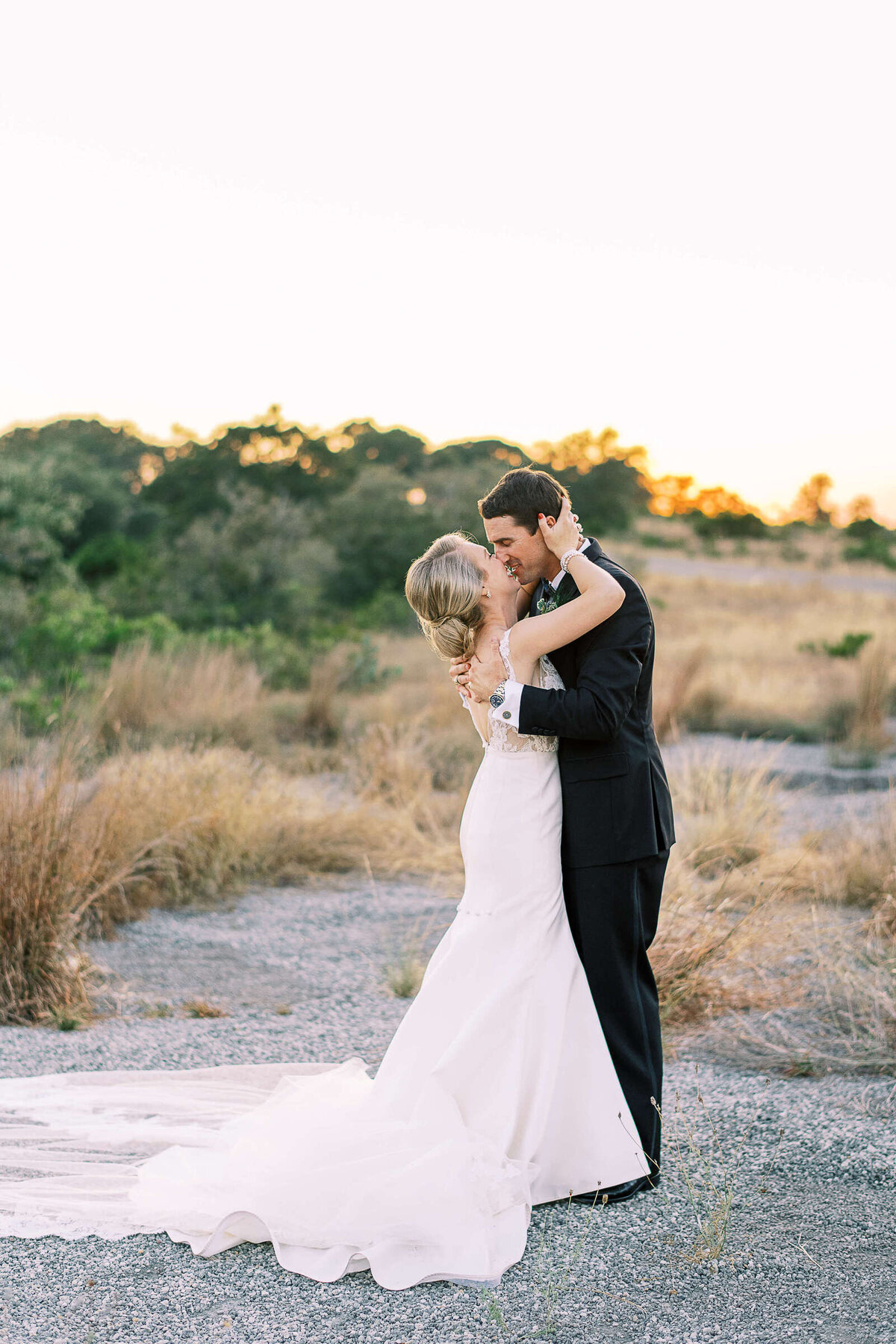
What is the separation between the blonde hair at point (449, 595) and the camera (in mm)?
3096

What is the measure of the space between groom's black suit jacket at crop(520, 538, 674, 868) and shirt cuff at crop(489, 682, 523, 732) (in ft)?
0.05

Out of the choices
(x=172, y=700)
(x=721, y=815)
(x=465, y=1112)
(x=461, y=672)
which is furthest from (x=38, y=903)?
(x=172, y=700)

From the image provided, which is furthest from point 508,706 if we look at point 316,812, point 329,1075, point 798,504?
point 798,504

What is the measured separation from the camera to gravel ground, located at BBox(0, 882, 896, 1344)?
2.60 metres

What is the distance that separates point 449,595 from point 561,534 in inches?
13.3

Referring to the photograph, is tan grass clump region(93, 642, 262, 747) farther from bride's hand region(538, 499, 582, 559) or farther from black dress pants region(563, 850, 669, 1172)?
bride's hand region(538, 499, 582, 559)

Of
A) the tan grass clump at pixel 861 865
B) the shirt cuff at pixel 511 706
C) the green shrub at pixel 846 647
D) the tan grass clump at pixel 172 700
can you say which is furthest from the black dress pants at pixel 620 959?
the green shrub at pixel 846 647

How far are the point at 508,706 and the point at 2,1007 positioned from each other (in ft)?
9.48

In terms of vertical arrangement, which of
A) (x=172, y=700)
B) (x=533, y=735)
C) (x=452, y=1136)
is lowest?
(x=172, y=700)

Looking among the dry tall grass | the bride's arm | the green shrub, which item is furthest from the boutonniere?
the green shrub

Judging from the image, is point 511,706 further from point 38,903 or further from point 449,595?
point 38,903

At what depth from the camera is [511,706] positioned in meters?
3.05

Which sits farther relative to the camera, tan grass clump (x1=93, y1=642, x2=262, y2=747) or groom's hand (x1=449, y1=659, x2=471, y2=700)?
tan grass clump (x1=93, y1=642, x2=262, y2=747)

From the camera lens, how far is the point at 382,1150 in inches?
119
